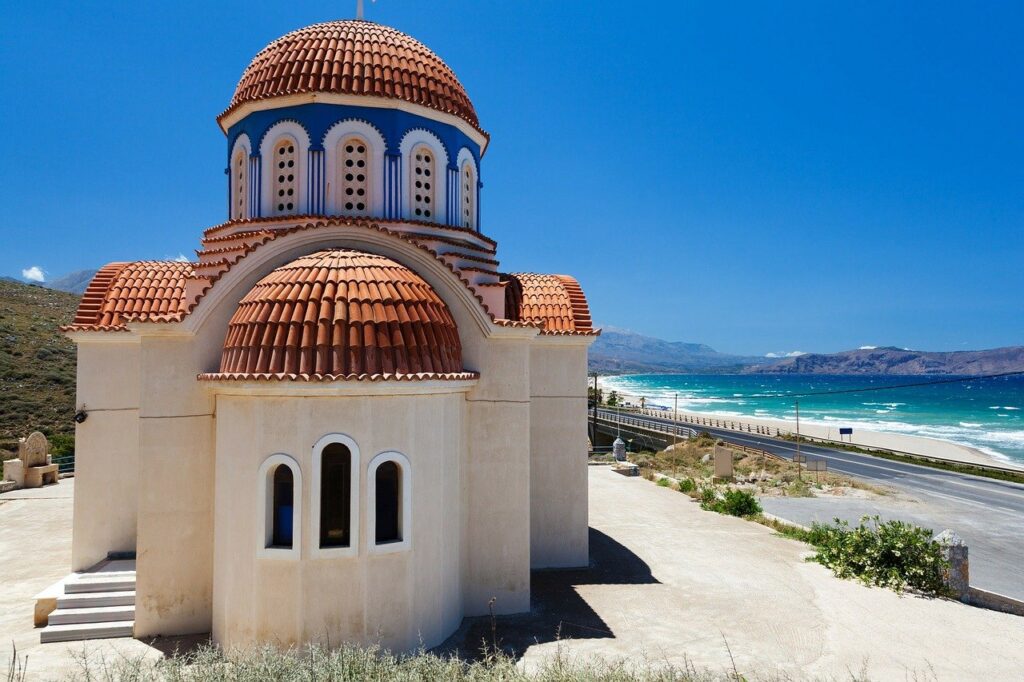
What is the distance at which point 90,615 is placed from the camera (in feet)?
29.1

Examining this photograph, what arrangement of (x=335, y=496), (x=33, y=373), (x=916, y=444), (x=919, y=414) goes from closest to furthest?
(x=335, y=496) < (x=33, y=373) < (x=916, y=444) < (x=919, y=414)

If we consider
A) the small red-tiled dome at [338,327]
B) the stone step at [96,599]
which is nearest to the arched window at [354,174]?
the small red-tiled dome at [338,327]

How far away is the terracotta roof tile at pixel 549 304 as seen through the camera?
11.7 m

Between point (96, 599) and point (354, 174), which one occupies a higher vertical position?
point (354, 174)

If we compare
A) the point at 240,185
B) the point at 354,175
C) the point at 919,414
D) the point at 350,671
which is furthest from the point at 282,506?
the point at 919,414

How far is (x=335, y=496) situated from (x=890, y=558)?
10140 millimetres

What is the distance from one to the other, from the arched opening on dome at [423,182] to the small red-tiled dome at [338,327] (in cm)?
282

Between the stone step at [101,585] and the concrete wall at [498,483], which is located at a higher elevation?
the concrete wall at [498,483]

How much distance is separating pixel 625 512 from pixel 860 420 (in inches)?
2750

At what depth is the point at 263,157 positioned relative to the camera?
11.1 metres

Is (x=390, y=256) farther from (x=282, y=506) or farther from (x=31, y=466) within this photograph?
(x=31, y=466)

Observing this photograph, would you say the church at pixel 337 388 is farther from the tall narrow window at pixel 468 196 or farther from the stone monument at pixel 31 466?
the stone monument at pixel 31 466

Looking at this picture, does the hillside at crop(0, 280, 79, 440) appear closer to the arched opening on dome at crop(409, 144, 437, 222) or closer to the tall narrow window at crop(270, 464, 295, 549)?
the arched opening on dome at crop(409, 144, 437, 222)

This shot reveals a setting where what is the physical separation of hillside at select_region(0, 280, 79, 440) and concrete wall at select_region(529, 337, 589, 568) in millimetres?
27282
